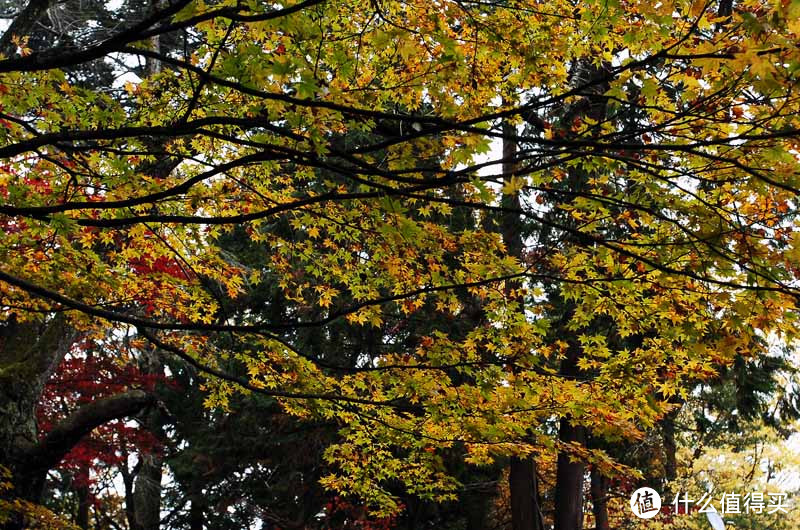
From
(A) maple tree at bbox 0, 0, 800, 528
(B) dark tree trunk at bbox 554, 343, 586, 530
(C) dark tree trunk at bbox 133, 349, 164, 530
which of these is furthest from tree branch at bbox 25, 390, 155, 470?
(C) dark tree trunk at bbox 133, 349, 164, 530

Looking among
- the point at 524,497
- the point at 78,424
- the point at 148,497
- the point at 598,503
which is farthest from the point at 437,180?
the point at 148,497

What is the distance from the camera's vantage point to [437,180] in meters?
2.62

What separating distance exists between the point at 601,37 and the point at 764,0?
82cm

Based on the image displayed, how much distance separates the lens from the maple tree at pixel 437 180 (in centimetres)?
272

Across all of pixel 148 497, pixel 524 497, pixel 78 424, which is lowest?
pixel 524 497

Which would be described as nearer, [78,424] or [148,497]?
[78,424]

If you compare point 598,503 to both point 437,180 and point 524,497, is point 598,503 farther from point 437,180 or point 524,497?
point 437,180

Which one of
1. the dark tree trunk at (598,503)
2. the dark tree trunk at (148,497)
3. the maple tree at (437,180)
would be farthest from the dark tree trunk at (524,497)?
the dark tree trunk at (148,497)

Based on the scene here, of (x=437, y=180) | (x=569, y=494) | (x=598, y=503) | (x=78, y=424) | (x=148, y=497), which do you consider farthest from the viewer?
(x=148, y=497)

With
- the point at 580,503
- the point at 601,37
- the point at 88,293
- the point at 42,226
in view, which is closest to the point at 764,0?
the point at 601,37

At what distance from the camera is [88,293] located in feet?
19.3

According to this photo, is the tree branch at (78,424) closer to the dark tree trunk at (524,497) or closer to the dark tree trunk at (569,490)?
the dark tree trunk at (524,497)

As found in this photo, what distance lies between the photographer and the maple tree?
2.72m

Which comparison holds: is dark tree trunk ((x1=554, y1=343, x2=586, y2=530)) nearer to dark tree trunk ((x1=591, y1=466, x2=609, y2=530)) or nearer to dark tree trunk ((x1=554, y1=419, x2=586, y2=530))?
dark tree trunk ((x1=554, y1=419, x2=586, y2=530))
